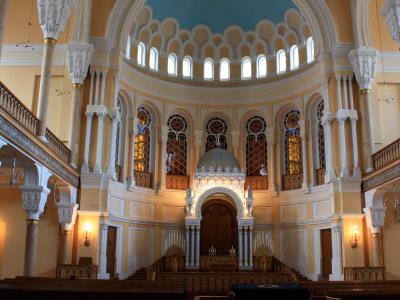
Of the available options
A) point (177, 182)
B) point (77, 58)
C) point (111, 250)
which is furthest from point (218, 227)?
point (77, 58)

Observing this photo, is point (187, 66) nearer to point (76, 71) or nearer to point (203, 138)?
point (203, 138)

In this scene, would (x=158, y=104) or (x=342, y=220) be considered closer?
(x=342, y=220)

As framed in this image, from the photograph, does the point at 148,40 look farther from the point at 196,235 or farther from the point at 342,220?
the point at 342,220

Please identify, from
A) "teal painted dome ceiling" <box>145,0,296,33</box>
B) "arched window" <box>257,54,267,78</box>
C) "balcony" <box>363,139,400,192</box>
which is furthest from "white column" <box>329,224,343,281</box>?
"teal painted dome ceiling" <box>145,0,296,33</box>

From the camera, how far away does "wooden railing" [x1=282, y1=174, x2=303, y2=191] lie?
25547mm

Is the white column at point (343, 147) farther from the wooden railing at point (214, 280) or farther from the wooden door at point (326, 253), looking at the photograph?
the wooden railing at point (214, 280)

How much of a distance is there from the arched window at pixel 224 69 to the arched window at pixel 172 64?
2.60m

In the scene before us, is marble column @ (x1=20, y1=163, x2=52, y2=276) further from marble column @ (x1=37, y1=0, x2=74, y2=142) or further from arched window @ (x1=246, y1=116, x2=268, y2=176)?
arched window @ (x1=246, y1=116, x2=268, y2=176)

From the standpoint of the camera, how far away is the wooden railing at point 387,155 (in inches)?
693

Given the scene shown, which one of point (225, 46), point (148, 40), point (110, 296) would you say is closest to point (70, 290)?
point (110, 296)

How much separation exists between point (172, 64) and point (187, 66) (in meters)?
0.94

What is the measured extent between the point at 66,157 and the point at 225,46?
509 inches

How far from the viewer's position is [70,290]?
9.52m

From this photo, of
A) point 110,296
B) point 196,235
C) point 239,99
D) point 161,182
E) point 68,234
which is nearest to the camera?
point 110,296
